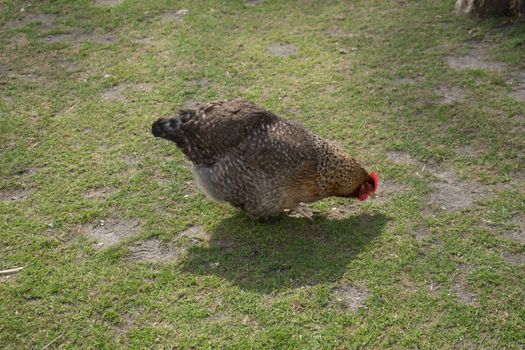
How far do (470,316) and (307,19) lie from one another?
590 cm

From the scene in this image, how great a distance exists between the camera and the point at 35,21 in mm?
9094

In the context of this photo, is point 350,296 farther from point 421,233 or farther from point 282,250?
point 421,233

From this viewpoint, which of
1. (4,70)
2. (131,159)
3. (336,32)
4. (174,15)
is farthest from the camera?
(174,15)

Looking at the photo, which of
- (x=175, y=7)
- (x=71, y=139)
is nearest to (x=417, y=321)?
(x=71, y=139)

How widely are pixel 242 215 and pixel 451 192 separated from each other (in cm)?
209

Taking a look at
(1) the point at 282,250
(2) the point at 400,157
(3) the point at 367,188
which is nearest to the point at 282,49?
(2) the point at 400,157

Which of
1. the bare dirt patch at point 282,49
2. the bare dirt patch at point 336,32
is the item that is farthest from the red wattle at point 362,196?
the bare dirt patch at point 336,32

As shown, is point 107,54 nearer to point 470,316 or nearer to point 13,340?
point 13,340

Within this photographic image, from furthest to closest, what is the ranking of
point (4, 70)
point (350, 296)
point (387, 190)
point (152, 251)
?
1. point (4, 70)
2. point (387, 190)
3. point (152, 251)
4. point (350, 296)

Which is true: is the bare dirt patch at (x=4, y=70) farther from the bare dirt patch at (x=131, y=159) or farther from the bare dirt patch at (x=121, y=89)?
the bare dirt patch at (x=131, y=159)

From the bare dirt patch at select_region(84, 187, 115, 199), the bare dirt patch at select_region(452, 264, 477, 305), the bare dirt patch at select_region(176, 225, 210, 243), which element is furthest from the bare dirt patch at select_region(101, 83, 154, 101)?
the bare dirt patch at select_region(452, 264, 477, 305)

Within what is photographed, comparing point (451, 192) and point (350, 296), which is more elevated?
point (451, 192)

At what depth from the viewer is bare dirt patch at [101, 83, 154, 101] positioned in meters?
7.26

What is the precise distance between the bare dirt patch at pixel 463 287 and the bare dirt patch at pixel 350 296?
0.73 meters
